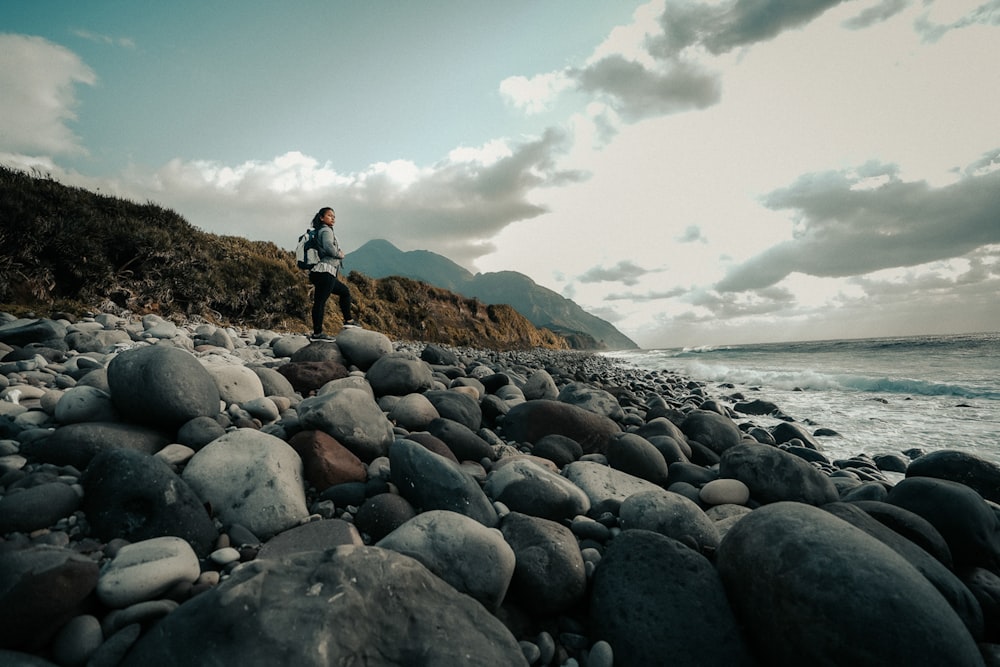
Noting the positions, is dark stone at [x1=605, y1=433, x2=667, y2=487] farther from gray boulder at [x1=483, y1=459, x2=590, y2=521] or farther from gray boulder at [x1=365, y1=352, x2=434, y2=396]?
gray boulder at [x1=365, y1=352, x2=434, y2=396]

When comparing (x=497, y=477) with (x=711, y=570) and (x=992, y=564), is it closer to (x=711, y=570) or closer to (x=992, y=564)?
(x=711, y=570)

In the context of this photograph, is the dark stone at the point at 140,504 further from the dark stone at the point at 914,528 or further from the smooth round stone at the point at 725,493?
the dark stone at the point at 914,528

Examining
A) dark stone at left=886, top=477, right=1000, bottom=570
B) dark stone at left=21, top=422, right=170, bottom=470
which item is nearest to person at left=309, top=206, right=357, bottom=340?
dark stone at left=21, top=422, right=170, bottom=470

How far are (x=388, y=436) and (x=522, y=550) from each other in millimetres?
1435

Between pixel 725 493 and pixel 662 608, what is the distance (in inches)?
69.2

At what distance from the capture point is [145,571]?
150cm

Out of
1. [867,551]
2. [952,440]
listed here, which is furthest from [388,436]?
[952,440]

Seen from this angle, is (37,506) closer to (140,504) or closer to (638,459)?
(140,504)

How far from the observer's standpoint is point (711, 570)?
1.94 meters

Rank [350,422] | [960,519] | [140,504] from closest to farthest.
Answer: [140,504]
[960,519]
[350,422]

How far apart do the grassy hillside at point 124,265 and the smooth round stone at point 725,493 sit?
9.34 metres

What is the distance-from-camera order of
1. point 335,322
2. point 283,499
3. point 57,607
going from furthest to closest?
point 335,322 < point 283,499 < point 57,607

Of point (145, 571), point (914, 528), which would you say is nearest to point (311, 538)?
point (145, 571)

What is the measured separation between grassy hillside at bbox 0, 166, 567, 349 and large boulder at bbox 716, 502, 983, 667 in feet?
31.1
